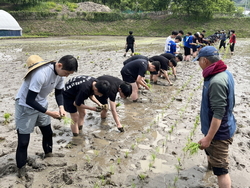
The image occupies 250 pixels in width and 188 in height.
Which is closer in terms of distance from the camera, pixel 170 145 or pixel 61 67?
pixel 61 67

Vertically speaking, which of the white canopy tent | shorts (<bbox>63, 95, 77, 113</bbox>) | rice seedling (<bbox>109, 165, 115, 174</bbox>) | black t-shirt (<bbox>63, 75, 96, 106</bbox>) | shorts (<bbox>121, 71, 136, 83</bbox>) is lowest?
rice seedling (<bbox>109, 165, 115, 174</bbox>)

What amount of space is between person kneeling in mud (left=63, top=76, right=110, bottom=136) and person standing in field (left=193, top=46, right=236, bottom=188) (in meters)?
1.66

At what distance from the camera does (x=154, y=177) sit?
3291 millimetres

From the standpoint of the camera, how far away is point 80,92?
3955 mm

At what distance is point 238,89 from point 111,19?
39.4 m

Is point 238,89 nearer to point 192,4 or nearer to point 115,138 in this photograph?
point 115,138

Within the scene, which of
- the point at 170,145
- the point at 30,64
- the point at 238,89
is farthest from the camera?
the point at 238,89

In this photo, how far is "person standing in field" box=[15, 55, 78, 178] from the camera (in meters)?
2.83

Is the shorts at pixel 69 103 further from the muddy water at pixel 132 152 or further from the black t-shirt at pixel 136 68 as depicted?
the black t-shirt at pixel 136 68

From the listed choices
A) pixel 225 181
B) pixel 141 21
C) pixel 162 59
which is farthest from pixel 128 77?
pixel 141 21

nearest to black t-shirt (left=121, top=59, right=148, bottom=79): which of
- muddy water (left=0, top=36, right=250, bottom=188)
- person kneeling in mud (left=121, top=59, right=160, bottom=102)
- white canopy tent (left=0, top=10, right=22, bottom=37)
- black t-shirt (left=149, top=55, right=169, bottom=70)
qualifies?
person kneeling in mud (left=121, top=59, right=160, bottom=102)

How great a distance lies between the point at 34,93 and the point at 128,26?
40.8 metres

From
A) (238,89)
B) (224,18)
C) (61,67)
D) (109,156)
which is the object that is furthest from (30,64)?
(224,18)

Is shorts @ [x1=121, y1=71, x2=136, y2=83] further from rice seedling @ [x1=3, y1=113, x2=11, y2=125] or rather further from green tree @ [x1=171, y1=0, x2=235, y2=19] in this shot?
green tree @ [x1=171, y1=0, x2=235, y2=19]
